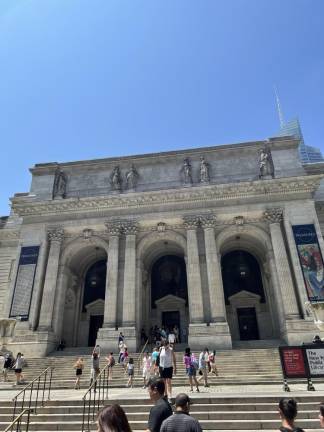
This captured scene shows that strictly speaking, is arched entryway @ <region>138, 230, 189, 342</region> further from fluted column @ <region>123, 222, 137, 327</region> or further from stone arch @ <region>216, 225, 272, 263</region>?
stone arch @ <region>216, 225, 272, 263</region>

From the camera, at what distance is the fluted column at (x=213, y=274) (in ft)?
79.8

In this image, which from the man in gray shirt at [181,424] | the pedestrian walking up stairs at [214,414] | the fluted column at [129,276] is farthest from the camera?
the fluted column at [129,276]

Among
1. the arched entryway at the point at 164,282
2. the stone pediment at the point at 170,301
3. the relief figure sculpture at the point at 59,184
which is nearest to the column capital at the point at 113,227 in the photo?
the arched entryway at the point at 164,282

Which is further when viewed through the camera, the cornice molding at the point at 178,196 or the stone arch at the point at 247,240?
the stone arch at the point at 247,240

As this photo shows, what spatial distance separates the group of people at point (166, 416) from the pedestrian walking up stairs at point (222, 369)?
41.3ft

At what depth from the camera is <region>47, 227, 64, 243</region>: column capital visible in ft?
94.7

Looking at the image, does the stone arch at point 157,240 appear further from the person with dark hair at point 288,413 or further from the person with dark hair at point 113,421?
the person with dark hair at point 113,421

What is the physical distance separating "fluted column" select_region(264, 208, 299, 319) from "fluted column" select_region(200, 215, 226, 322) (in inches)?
169

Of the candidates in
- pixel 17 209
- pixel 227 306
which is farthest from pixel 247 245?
pixel 17 209

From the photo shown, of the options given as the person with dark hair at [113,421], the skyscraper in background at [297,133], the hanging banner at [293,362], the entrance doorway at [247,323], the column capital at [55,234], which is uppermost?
the skyscraper in background at [297,133]

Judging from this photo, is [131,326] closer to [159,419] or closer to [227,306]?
[227,306]

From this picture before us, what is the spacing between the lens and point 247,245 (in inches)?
1227

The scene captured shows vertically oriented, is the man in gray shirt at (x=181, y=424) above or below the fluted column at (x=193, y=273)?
below

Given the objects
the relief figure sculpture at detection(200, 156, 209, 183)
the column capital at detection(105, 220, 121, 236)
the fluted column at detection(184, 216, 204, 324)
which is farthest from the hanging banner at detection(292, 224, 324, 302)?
the column capital at detection(105, 220, 121, 236)
